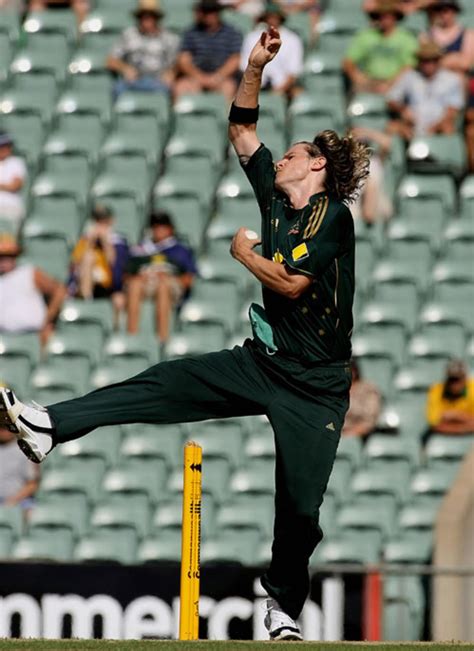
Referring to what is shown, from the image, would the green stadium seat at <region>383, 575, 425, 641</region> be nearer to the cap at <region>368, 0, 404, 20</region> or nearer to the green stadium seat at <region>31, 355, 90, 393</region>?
the green stadium seat at <region>31, 355, 90, 393</region>

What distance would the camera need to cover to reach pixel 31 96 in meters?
15.2

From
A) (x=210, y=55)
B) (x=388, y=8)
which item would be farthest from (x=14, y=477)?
(x=388, y=8)

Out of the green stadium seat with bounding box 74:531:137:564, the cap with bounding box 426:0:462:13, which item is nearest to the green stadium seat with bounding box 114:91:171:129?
the cap with bounding box 426:0:462:13

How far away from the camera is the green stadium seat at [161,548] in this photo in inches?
478

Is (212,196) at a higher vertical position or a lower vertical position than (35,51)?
lower

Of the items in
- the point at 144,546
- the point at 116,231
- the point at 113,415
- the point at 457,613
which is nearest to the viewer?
the point at 113,415

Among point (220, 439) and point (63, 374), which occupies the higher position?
point (63, 374)

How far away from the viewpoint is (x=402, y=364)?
1319 centimetres

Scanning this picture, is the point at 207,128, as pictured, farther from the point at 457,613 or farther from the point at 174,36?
the point at 457,613

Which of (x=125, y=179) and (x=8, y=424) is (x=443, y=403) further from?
(x=8, y=424)

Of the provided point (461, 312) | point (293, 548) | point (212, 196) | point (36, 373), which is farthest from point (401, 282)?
point (293, 548)

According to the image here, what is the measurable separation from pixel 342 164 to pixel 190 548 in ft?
5.50

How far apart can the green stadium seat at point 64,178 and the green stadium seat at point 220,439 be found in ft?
8.53

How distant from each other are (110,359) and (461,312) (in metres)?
2.65
